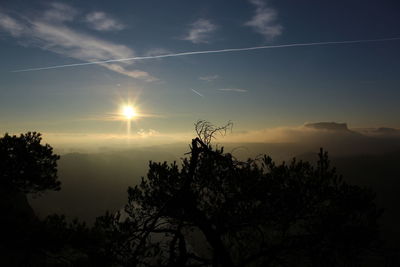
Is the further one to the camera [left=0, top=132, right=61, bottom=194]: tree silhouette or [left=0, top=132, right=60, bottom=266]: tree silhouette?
[left=0, top=132, right=61, bottom=194]: tree silhouette

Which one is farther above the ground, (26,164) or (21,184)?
(26,164)

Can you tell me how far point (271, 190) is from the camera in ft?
33.8

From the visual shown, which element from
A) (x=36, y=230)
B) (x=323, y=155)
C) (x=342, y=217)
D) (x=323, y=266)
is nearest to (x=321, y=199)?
(x=342, y=217)

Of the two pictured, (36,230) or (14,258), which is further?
(14,258)

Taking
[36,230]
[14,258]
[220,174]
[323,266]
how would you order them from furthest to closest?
[14,258] < [36,230] < [323,266] < [220,174]

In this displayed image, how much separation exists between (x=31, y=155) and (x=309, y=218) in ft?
50.6

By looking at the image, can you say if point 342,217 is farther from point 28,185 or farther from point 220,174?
point 28,185

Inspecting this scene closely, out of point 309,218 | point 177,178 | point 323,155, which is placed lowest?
point 309,218

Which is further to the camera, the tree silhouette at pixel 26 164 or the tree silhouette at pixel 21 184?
the tree silhouette at pixel 26 164

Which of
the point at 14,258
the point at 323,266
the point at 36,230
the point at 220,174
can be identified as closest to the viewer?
the point at 220,174

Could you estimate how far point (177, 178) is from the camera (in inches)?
428

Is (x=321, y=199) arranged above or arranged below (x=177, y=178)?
below

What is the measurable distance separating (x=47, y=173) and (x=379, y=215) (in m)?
17.5

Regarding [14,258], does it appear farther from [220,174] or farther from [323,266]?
[323,266]
